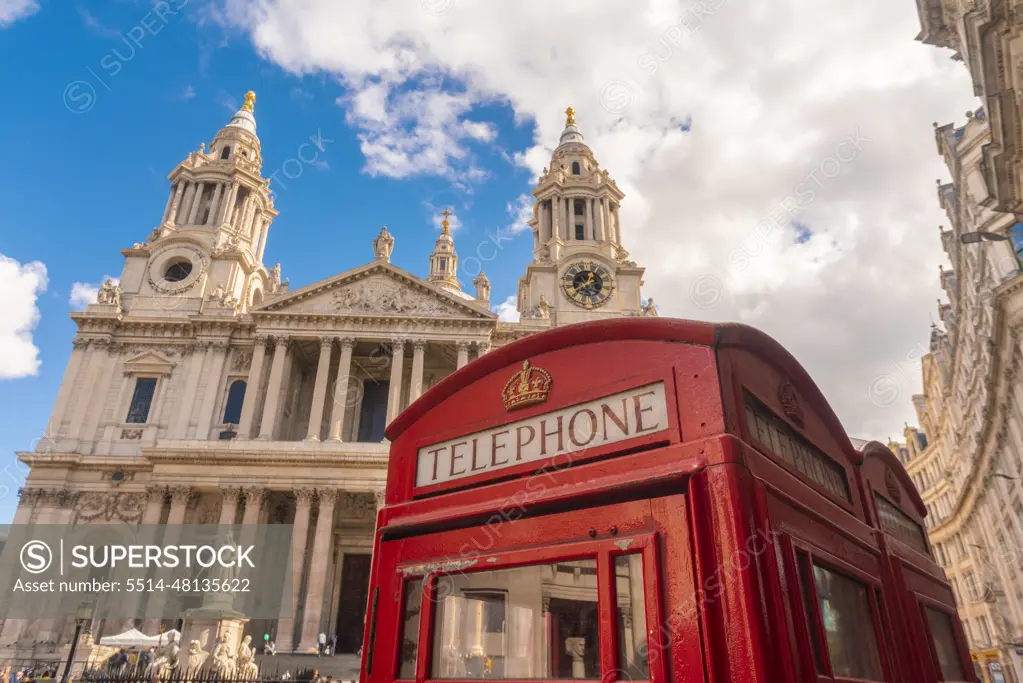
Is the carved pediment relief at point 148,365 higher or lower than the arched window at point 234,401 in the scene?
higher

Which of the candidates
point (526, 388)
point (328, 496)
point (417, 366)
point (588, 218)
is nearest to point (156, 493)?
point (328, 496)

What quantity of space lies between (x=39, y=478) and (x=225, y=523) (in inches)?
391

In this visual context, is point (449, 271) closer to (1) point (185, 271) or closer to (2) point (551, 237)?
(2) point (551, 237)

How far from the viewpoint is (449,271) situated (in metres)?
66.6

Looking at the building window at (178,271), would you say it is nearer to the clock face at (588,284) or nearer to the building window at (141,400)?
the building window at (141,400)

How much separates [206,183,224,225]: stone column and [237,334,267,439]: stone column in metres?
11.3

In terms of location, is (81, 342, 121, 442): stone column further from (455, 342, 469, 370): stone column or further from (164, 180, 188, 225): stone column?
(455, 342, 469, 370): stone column

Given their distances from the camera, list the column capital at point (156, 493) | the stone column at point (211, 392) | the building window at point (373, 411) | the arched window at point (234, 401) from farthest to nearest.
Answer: the building window at point (373, 411) → the arched window at point (234, 401) → the stone column at point (211, 392) → the column capital at point (156, 493)

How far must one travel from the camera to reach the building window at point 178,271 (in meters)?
34.8

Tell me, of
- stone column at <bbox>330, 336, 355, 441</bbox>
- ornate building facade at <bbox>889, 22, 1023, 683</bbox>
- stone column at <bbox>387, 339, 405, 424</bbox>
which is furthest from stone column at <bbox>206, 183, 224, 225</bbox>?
ornate building facade at <bbox>889, 22, 1023, 683</bbox>

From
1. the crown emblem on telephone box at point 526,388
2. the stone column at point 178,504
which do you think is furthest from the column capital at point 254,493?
the crown emblem on telephone box at point 526,388

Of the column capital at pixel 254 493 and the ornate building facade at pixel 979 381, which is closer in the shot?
the ornate building facade at pixel 979 381

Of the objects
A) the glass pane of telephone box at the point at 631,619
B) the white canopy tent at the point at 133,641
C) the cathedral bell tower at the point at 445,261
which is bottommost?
the glass pane of telephone box at the point at 631,619

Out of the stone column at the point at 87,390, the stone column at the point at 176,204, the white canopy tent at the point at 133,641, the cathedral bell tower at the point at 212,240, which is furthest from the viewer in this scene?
the stone column at the point at 176,204
